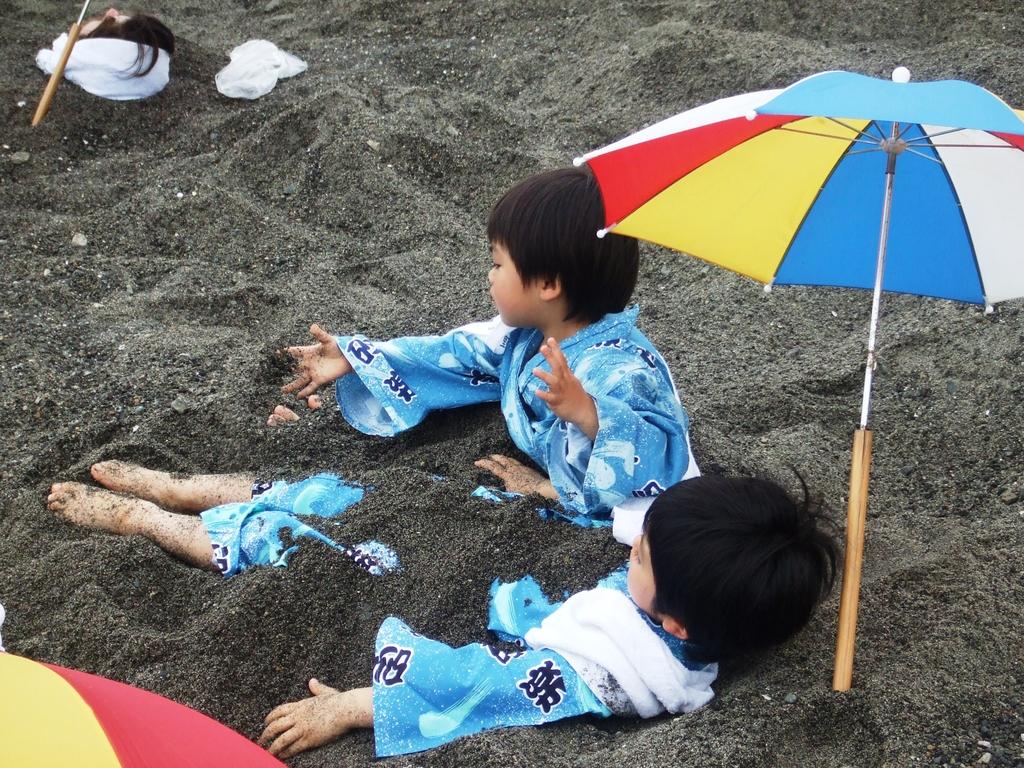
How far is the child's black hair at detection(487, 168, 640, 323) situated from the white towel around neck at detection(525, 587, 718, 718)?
814 mm

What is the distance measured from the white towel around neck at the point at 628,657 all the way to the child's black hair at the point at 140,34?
396cm

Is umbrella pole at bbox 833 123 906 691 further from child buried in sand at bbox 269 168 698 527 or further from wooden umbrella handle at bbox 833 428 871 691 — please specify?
child buried in sand at bbox 269 168 698 527

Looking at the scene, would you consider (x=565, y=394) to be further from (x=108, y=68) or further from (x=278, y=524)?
(x=108, y=68)

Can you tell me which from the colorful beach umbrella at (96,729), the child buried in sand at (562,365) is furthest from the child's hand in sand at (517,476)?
the colorful beach umbrella at (96,729)

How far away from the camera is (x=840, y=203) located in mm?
2350

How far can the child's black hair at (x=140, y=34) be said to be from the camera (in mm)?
5066

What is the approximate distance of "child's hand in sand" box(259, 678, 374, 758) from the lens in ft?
6.74

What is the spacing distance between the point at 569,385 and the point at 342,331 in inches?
56.3

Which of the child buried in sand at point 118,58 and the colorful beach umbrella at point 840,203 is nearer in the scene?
the colorful beach umbrella at point 840,203

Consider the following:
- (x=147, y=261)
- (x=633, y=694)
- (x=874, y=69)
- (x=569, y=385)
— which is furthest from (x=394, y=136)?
(x=633, y=694)

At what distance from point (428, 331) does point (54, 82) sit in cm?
245

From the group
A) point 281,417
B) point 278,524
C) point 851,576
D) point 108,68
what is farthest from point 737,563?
point 108,68

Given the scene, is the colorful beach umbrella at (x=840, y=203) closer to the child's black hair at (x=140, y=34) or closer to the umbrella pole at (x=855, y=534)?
the umbrella pole at (x=855, y=534)

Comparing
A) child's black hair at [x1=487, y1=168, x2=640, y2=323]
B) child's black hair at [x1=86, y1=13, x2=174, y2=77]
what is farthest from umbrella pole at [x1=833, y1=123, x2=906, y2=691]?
child's black hair at [x1=86, y1=13, x2=174, y2=77]
